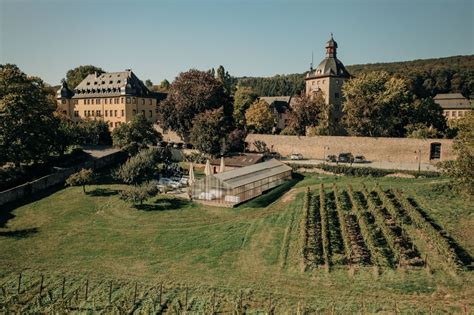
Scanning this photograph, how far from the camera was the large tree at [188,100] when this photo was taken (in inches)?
2212

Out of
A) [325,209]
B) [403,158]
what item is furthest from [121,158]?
[403,158]

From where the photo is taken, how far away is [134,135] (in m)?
53.8

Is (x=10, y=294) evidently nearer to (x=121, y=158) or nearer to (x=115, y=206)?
(x=115, y=206)

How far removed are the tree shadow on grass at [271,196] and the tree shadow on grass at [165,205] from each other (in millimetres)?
6065

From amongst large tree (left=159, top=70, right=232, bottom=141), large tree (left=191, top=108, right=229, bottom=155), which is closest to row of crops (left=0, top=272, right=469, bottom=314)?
large tree (left=191, top=108, right=229, bottom=155)

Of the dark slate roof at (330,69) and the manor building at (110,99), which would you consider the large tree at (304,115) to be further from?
the manor building at (110,99)

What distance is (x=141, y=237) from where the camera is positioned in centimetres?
2906

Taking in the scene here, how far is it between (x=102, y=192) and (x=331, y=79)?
4436 centimetres

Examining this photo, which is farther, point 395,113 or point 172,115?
point 172,115

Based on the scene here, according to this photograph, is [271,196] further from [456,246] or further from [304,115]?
[304,115]

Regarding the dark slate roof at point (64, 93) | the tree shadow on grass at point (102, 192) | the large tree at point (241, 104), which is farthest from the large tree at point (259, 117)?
the dark slate roof at point (64, 93)

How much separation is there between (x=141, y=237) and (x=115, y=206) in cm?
806

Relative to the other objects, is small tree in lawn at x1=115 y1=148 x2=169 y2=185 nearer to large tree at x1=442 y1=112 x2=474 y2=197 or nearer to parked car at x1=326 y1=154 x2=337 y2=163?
parked car at x1=326 y1=154 x2=337 y2=163

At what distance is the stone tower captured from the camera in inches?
2589
